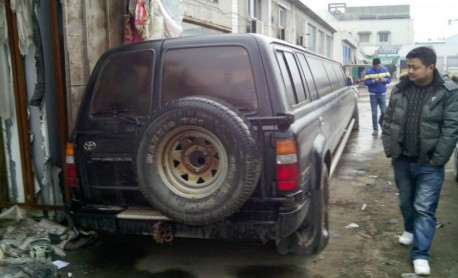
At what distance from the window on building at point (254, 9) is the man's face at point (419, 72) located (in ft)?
36.9

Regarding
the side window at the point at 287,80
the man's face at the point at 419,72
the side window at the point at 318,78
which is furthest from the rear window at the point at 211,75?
the side window at the point at 318,78

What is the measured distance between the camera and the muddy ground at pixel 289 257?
369 centimetres

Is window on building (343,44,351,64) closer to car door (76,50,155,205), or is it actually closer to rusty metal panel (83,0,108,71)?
rusty metal panel (83,0,108,71)

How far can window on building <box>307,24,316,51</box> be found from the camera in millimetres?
23141

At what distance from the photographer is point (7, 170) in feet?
15.4

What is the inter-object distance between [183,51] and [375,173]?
457 cm

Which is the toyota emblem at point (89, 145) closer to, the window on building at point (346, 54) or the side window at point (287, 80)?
the side window at point (287, 80)

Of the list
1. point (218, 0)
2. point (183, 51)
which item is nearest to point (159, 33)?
point (183, 51)

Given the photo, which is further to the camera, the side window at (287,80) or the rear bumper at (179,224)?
the side window at (287,80)

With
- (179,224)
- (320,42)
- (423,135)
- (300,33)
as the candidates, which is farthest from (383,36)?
(179,224)

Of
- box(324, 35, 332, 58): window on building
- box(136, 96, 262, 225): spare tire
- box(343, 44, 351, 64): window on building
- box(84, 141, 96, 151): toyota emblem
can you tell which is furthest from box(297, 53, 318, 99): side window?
box(343, 44, 351, 64): window on building

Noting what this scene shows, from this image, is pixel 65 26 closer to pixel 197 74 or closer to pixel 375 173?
pixel 197 74

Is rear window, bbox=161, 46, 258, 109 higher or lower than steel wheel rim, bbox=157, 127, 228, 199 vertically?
higher

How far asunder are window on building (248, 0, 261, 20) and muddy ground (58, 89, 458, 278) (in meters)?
10.4
